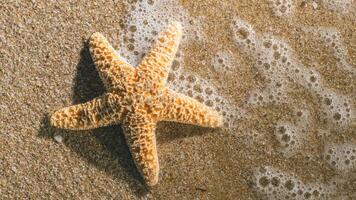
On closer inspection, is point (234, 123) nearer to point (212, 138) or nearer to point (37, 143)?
point (212, 138)

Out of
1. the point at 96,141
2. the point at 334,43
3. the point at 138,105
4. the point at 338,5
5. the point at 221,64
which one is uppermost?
the point at 338,5

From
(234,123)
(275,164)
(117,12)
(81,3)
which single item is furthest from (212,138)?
(81,3)

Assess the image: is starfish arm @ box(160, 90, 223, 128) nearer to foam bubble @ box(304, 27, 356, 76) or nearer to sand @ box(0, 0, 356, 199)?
sand @ box(0, 0, 356, 199)

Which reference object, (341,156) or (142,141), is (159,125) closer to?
(142,141)

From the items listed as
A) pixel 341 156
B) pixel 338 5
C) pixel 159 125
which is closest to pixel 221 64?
pixel 159 125

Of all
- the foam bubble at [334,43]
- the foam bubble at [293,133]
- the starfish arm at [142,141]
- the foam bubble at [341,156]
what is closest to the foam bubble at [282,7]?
the foam bubble at [334,43]

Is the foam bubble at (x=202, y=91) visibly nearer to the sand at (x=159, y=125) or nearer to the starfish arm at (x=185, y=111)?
the sand at (x=159, y=125)
